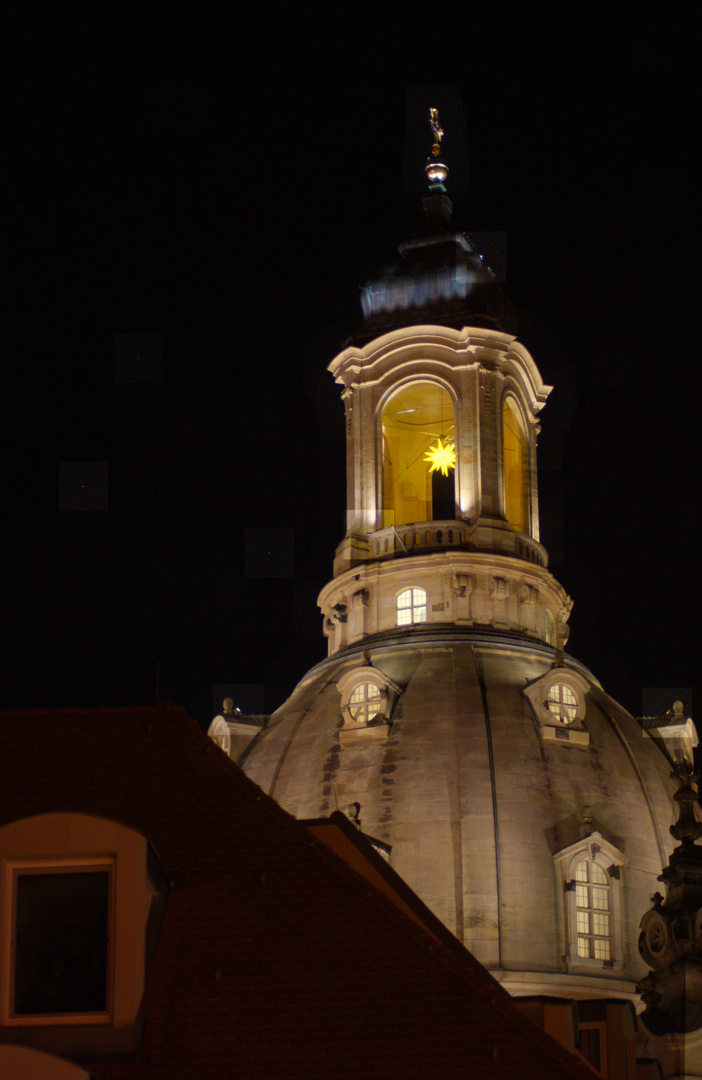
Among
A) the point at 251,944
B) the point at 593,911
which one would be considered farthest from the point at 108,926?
the point at 593,911

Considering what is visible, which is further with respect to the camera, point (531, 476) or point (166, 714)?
point (531, 476)

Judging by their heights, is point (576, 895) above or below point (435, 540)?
below

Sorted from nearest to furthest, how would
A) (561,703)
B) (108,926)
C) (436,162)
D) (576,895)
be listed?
1. (108,926)
2. (576,895)
3. (561,703)
4. (436,162)

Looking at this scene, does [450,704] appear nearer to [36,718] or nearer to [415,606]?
[415,606]

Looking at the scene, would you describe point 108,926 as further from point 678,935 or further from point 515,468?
point 515,468

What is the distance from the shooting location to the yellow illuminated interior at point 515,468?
7031cm

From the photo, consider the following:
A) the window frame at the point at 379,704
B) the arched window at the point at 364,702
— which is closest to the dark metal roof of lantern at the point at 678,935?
the window frame at the point at 379,704

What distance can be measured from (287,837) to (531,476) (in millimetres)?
53177

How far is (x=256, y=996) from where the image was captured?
58.8ft

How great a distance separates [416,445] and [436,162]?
11.7 metres

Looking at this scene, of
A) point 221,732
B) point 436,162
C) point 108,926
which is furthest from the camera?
point 436,162

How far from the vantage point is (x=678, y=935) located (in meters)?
51.5

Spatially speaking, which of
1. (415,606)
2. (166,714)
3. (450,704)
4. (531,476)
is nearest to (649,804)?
(450,704)

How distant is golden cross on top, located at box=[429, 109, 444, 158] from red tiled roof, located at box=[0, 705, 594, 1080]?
59.0 metres
